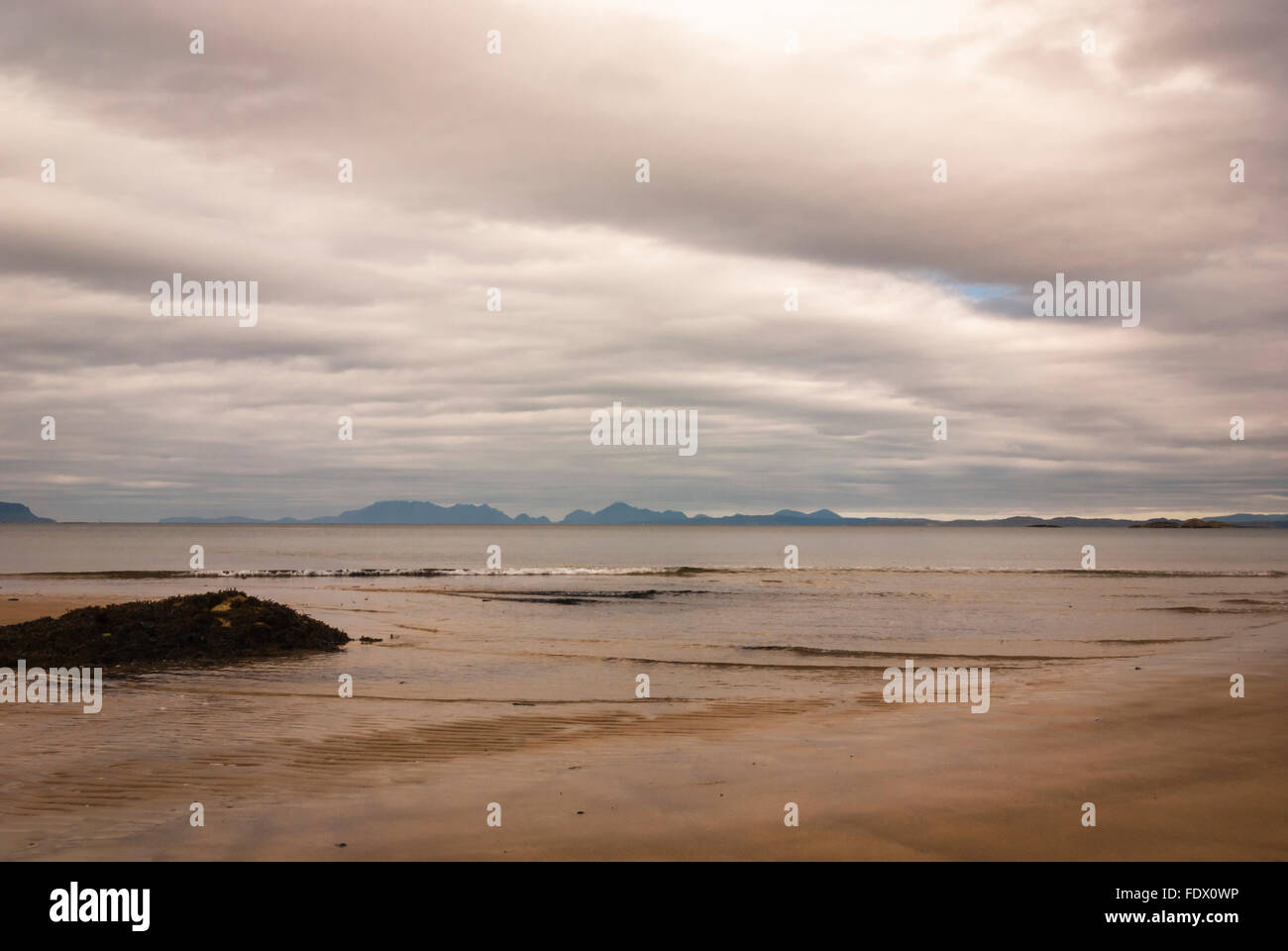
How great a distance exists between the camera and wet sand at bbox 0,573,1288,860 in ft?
26.4

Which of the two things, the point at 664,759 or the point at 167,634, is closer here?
the point at 664,759

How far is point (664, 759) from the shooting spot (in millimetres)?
11359

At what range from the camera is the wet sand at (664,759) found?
8.05 m

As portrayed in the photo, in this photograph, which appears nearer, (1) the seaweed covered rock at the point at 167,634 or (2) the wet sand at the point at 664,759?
(2) the wet sand at the point at 664,759

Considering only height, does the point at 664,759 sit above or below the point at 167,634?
below

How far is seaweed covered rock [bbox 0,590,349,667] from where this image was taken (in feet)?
64.3

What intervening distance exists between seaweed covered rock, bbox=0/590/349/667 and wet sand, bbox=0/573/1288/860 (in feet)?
4.55

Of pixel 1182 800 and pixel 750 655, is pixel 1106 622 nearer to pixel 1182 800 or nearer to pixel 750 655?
pixel 750 655

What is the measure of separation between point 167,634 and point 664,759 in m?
15.3

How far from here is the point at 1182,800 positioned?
30.0ft

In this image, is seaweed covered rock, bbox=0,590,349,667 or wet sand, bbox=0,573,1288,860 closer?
wet sand, bbox=0,573,1288,860

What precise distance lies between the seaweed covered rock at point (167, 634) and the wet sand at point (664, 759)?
4.55ft

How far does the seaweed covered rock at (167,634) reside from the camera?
19.6m
